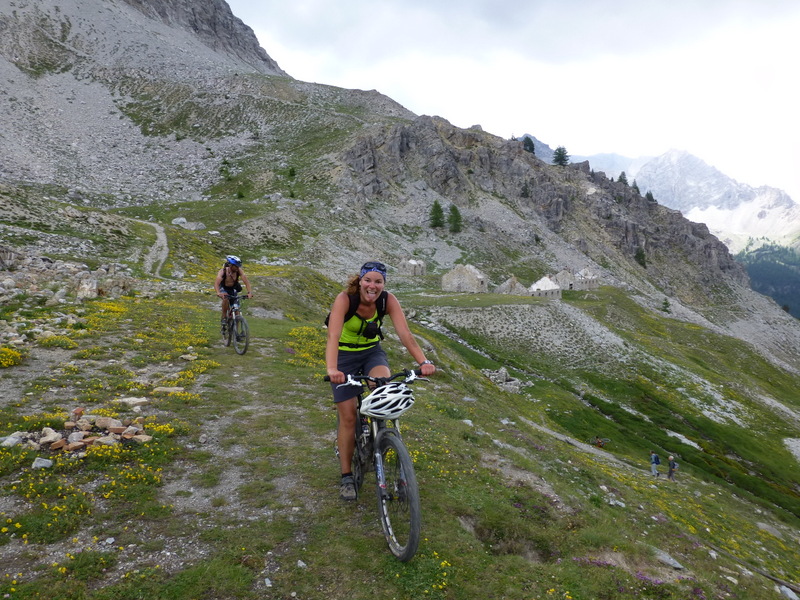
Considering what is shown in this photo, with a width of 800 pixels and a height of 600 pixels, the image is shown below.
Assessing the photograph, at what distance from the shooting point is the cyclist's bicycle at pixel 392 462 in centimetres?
661

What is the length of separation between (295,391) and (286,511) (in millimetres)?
8028

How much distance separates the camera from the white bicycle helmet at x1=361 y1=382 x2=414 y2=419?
6.86m

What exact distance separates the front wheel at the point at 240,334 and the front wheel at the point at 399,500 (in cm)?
1362

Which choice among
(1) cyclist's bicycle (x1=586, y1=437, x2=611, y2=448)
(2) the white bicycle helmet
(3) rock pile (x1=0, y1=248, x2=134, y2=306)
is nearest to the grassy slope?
(2) the white bicycle helmet

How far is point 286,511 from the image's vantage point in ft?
25.9

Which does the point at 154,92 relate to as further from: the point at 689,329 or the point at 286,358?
the point at 689,329

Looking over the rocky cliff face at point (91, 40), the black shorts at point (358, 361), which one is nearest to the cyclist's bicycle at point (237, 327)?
the black shorts at point (358, 361)

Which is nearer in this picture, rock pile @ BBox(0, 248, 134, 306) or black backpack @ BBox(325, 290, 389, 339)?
black backpack @ BBox(325, 290, 389, 339)

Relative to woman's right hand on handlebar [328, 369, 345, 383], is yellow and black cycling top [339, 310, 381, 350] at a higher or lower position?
higher

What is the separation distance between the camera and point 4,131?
88.4 metres

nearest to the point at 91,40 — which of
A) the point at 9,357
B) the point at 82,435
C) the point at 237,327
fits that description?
the point at 237,327

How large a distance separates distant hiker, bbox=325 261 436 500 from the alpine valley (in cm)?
156

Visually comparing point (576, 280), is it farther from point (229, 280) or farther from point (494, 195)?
point (229, 280)

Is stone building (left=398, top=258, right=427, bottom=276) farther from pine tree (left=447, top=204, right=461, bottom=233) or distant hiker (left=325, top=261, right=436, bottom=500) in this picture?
distant hiker (left=325, top=261, right=436, bottom=500)
